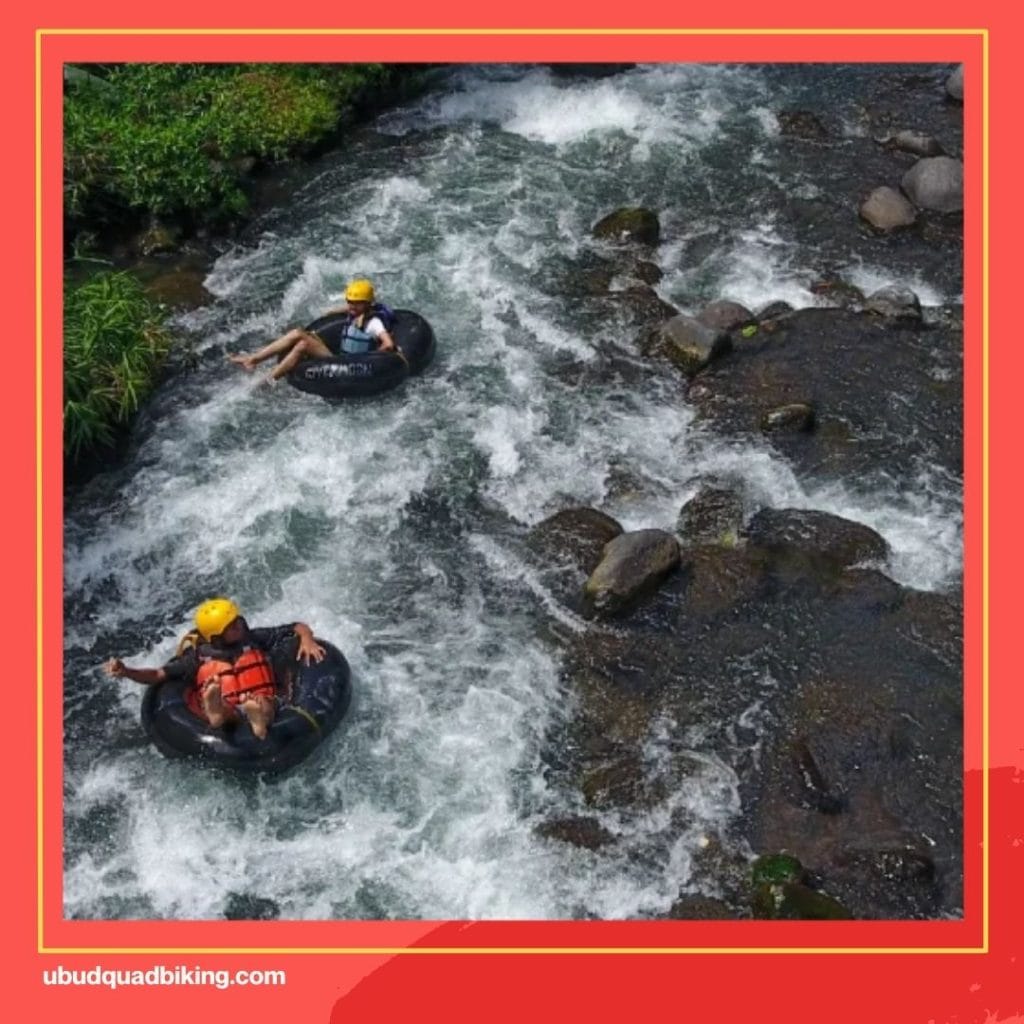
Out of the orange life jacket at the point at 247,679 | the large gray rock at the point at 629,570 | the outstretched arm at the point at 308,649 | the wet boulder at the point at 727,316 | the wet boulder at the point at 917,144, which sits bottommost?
the orange life jacket at the point at 247,679

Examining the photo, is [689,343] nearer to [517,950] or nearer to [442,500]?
[442,500]

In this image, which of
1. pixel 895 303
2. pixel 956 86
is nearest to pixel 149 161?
pixel 895 303

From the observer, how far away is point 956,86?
55.9 feet

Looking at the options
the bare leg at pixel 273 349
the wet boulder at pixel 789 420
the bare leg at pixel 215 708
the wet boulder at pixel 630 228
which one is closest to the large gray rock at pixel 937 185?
the wet boulder at pixel 630 228

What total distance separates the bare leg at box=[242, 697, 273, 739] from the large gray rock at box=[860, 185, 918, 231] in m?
10.5

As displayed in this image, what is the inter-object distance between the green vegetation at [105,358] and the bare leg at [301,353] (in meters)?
1.35

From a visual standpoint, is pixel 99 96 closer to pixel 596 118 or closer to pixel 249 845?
pixel 596 118

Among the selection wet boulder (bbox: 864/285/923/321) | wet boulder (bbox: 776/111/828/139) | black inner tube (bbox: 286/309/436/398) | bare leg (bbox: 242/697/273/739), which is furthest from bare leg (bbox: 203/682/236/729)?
wet boulder (bbox: 776/111/828/139)

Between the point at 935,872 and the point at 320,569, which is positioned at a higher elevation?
the point at 320,569

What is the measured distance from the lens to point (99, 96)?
15336 millimetres

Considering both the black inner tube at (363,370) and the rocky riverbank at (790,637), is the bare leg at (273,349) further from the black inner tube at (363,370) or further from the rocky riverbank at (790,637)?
the rocky riverbank at (790,637)

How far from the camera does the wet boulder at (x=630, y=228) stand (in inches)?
563
